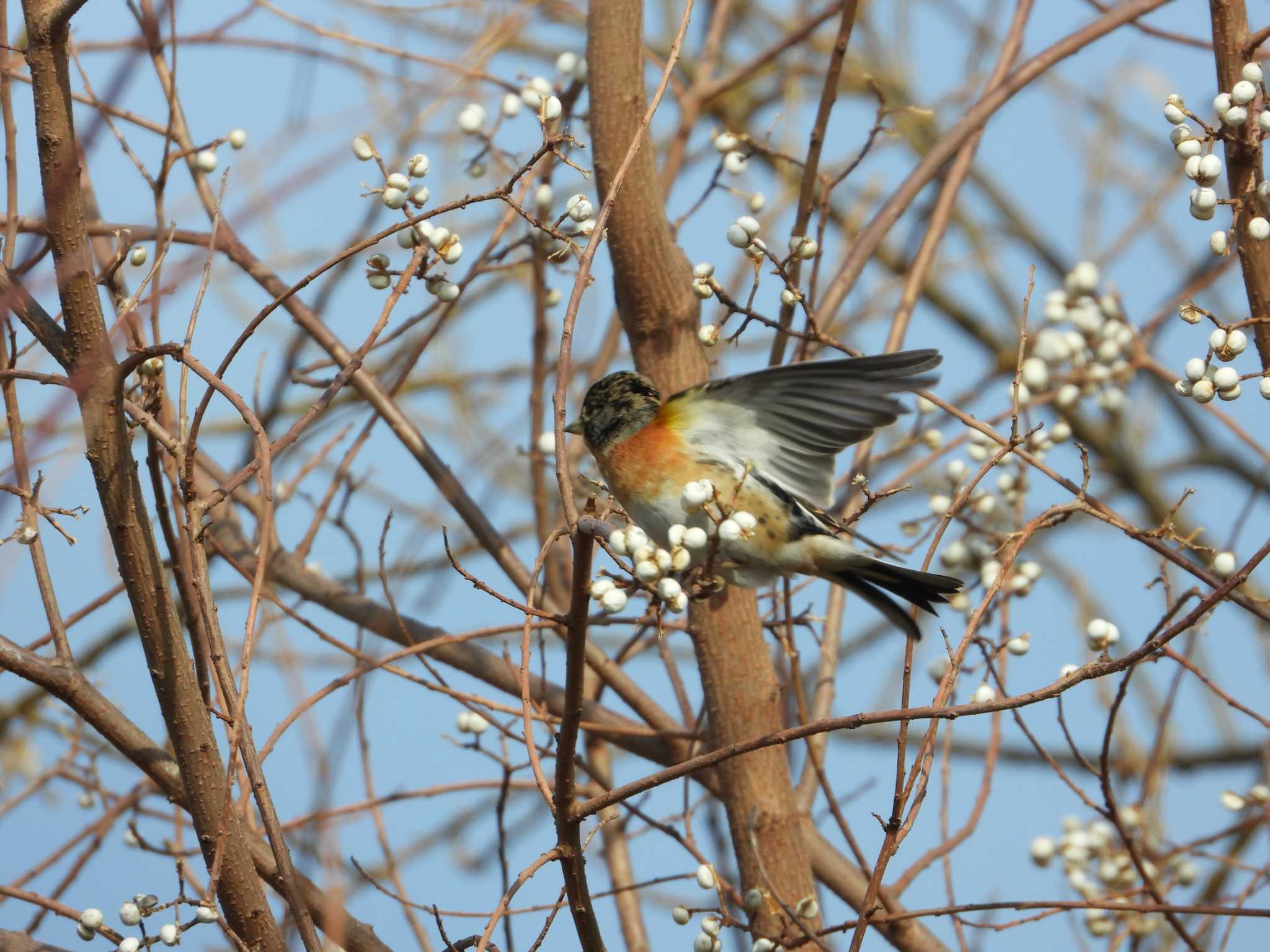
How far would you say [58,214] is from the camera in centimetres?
204

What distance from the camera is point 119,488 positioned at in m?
2.08

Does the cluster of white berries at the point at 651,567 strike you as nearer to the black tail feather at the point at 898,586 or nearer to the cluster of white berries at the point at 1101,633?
the black tail feather at the point at 898,586

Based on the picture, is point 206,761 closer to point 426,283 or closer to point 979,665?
point 426,283

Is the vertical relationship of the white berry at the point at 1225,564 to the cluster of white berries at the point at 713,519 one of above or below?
above

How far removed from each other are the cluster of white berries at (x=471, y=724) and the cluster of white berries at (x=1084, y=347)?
1.75m

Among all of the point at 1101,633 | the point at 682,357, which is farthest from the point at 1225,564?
the point at 682,357

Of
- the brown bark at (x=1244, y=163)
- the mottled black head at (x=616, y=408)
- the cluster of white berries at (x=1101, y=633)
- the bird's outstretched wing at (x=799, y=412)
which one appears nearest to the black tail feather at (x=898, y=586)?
the bird's outstretched wing at (x=799, y=412)

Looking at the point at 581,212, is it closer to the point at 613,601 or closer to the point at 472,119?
the point at 613,601

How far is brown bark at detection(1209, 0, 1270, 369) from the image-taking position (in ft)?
7.91

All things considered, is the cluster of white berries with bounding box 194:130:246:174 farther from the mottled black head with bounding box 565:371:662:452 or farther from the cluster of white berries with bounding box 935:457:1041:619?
the cluster of white berries with bounding box 935:457:1041:619

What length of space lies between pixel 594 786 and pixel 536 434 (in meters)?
1.12

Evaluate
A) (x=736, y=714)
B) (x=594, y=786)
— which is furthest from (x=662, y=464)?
(x=594, y=786)

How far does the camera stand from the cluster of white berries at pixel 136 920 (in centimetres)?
201

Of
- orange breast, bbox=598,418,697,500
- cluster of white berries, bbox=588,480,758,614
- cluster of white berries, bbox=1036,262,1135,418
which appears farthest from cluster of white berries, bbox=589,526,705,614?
cluster of white berries, bbox=1036,262,1135,418
